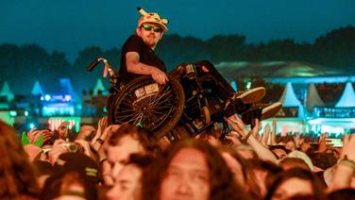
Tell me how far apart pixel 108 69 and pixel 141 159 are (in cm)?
451

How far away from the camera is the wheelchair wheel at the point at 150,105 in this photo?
344 inches

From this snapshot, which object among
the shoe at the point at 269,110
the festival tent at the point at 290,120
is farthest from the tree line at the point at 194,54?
the shoe at the point at 269,110

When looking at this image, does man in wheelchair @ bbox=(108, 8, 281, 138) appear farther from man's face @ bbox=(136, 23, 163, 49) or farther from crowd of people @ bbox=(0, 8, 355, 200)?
crowd of people @ bbox=(0, 8, 355, 200)

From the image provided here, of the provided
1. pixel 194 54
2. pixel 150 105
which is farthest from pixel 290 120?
pixel 194 54

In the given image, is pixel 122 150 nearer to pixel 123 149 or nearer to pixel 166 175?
pixel 123 149

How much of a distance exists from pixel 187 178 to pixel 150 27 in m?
4.77

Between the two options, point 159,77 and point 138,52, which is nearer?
point 159,77

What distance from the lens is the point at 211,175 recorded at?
438cm

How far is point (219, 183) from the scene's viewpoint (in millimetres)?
4379

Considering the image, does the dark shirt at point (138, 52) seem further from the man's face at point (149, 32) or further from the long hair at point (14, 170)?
the long hair at point (14, 170)

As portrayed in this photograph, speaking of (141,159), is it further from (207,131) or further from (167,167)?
(207,131)

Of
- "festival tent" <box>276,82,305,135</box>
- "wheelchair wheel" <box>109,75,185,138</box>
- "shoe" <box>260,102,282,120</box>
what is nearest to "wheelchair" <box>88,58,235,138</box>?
"wheelchair wheel" <box>109,75,185,138</box>

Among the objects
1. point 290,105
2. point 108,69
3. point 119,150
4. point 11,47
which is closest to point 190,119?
point 108,69

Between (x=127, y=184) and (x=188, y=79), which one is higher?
(x=188, y=79)
